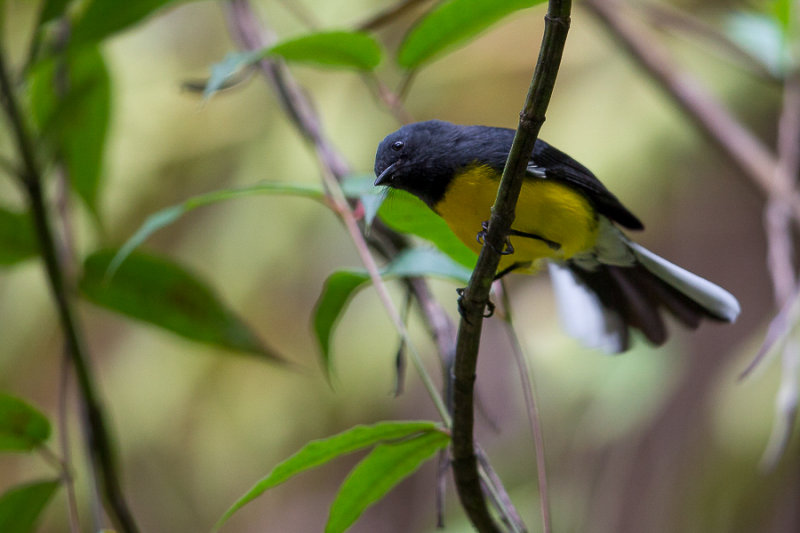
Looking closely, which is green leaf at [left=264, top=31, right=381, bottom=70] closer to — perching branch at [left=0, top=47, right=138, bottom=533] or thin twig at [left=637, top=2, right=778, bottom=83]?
perching branch at [left=0, top=47, right=138, bottom=533]

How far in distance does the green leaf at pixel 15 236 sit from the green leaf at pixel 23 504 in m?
0.67

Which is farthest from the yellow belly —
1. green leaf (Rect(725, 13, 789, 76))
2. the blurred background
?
the blurred background

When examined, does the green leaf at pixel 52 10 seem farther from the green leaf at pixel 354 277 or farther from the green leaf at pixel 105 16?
the green leaf at pixel 354 277

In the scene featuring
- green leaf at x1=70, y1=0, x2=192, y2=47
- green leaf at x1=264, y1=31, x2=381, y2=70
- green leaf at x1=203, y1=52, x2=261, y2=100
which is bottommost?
green leaf at x1=203, y1=52, x2=261, y2=100

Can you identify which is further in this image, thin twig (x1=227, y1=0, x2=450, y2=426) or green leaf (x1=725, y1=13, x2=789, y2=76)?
green leaf (x1=725, y1=13, x2=789, y2=76)

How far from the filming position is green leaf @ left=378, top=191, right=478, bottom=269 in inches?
68.1

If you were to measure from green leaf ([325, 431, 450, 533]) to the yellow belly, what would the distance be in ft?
2.05

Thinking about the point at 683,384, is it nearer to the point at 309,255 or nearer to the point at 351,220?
the point at 309,255

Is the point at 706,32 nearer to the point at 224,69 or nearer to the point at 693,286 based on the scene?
the point at 693,286

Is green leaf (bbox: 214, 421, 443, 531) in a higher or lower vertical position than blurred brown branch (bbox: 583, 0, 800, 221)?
lower

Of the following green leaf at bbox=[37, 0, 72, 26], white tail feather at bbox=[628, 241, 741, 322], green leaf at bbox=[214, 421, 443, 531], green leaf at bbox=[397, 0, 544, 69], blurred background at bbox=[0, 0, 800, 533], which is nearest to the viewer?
green leaf at bbox=[214, 421, 443, 531]

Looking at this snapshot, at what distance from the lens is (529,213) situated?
2.08 meters

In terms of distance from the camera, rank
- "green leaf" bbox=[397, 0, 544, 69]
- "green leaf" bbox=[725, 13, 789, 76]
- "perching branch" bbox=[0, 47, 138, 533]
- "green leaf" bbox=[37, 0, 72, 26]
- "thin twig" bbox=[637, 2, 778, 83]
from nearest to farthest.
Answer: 1. "green leaf" bbox=[397, 0, 544, 69]
2. "perching branch" bbox=[0, 47, 138, 533]
3. "green leaf" bbox=[37, 0, 72, 26]
4. "green leaf" bbox=[725, 13, 789, 76]
5. "thin twig" bbox=[637, 2, 778, 83]

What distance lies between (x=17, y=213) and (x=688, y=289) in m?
1.91
